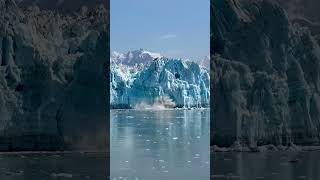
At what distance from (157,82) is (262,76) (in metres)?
22.3

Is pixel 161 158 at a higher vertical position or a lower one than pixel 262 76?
lower

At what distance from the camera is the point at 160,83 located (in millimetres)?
33719

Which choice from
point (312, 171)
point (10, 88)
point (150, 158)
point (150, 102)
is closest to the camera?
point (312, 171)

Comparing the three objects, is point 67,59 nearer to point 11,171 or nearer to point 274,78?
point 11,171

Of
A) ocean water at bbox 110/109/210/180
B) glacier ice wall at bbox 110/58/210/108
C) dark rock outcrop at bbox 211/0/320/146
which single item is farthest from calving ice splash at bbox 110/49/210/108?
dark rock outcrop at bbox 211/0/320/146

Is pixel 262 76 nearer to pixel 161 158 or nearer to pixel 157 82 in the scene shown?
pixel 161 158

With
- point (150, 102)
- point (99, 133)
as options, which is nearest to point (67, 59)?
point (99, 133)

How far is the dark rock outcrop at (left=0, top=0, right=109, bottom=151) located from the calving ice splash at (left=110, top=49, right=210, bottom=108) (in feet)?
67.0

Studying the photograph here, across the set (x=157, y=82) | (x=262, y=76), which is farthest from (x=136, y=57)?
(x=262, y=76)

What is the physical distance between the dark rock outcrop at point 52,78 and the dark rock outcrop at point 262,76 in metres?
2.16

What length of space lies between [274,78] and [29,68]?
451cm

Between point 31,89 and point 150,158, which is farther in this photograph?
point 31,89

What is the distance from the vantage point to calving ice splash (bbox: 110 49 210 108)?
1272 inches

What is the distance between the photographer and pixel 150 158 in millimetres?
10039
